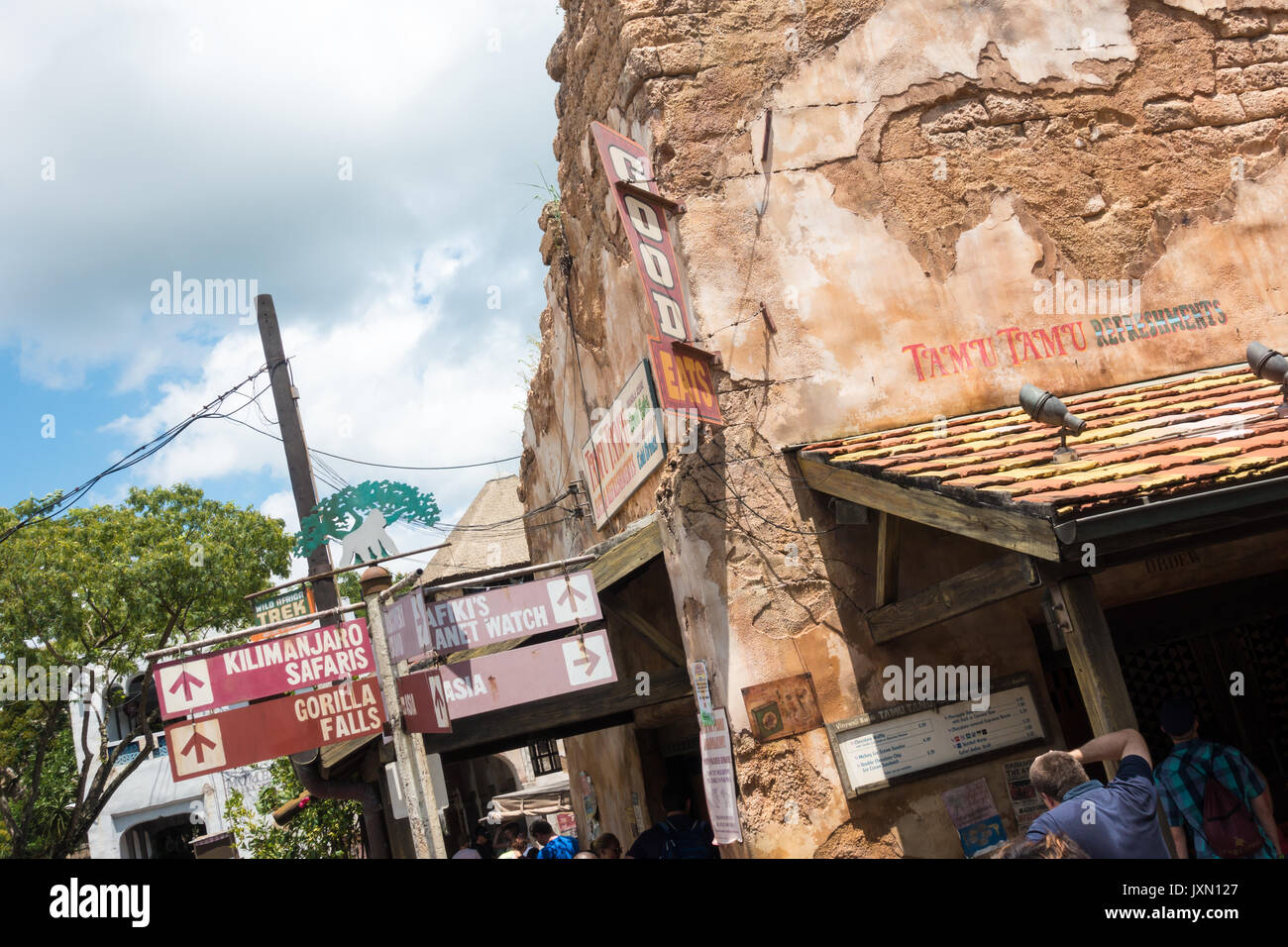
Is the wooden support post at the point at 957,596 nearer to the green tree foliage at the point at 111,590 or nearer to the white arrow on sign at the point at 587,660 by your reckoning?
the white arrow on sign at the point at 587,660

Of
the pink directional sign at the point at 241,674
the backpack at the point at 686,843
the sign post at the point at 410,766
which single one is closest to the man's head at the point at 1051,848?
the backpack at the point at 686,843

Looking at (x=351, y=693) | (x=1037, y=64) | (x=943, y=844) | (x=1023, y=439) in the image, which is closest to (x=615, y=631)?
(x=351, y=693)

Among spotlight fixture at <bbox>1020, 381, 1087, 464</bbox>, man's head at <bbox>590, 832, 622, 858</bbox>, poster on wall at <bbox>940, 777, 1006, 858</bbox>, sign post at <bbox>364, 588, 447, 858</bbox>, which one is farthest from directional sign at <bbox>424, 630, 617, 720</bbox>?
spotlight fixture at <bbox>1020, 381, 1087, 464</bbox>

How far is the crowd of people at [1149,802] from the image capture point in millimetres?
3652

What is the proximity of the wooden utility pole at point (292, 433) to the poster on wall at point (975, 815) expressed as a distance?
658 cm

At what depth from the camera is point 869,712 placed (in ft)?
20.1

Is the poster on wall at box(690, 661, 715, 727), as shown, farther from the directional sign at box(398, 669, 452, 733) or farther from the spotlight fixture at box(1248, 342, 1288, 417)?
the spotlight fixture at box(1248, 342, 1288, 417)

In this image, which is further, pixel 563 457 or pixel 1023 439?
pixel 563 457

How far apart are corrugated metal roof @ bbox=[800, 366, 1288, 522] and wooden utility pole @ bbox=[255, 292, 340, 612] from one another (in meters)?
6.11

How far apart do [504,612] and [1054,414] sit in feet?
11.4

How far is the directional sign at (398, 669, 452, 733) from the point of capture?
6.12 meters

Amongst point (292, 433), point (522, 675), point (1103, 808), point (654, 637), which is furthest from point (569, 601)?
point (292, 433)

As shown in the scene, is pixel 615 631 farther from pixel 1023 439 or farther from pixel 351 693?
pixel 1023 439
